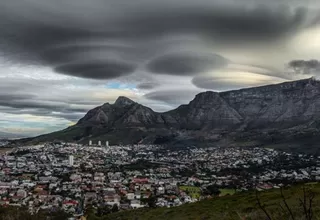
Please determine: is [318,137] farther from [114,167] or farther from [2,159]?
[2,159]

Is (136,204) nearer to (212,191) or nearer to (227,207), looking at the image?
(212,191)

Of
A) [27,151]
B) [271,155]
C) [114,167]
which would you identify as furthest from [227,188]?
[27,151]

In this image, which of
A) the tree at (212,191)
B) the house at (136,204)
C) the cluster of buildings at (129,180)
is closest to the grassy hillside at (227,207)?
the cluster of buildings at (129,180)

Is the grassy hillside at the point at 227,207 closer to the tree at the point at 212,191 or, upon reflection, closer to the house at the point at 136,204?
the house at the point at 136,204

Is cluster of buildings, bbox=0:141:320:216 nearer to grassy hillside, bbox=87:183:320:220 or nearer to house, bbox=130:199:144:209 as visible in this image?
house, bbox=130:199:144:209

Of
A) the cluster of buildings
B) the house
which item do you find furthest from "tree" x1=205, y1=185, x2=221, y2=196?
the house

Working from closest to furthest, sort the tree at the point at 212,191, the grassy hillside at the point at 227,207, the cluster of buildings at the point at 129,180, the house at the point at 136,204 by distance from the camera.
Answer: the grassy hillside at the point at 227,207
the house at the point at 136,204
the cluster of buildings at the point at 129,180
the tree at the point at 212,191

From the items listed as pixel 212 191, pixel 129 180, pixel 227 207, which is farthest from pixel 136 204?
pixel 129 180

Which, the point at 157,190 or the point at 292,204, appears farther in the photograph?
the point at 157,190
